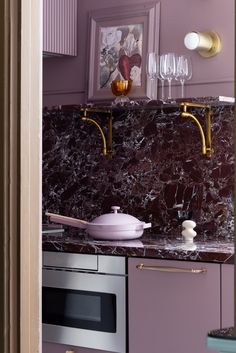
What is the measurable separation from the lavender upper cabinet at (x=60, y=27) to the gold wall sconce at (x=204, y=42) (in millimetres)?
851

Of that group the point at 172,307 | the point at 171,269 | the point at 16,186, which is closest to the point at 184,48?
the point at 171,269

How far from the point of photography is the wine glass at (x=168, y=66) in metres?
4.00

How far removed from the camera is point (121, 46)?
435 centimetres

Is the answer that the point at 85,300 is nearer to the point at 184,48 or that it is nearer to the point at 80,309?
the point at 80,309

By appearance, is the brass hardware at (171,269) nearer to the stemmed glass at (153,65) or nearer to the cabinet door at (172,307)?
the cabinet door at (172,307)

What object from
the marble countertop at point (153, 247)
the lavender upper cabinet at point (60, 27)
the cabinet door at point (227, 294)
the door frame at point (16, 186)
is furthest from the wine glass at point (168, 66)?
the door frame at point (16, 186)

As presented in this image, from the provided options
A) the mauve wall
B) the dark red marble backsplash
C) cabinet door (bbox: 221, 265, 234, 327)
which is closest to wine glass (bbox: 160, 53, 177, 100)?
the mauve wall

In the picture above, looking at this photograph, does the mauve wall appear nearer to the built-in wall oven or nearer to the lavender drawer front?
the built-in wall oven

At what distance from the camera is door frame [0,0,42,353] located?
75.3 inches

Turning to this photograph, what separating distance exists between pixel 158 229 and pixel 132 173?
1.19ft

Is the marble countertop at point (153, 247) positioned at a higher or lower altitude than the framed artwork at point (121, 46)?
lower

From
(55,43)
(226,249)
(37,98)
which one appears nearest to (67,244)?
(226,249)

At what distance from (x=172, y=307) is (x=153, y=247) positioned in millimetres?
298

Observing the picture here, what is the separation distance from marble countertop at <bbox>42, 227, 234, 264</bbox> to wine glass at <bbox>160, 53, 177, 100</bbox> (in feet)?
2.86
